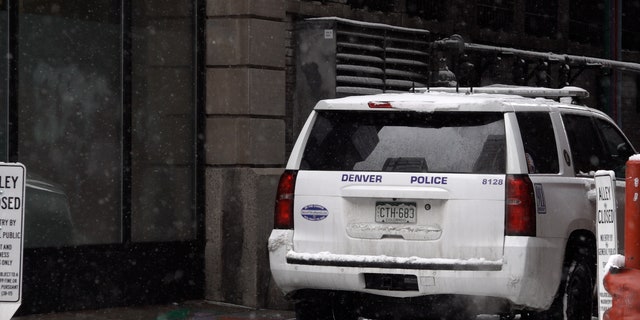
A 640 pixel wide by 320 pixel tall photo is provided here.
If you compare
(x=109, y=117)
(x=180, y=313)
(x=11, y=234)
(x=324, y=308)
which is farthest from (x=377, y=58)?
(x=11, y=234)

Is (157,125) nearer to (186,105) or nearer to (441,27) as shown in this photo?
(186,105)

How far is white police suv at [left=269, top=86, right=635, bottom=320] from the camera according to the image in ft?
32.2

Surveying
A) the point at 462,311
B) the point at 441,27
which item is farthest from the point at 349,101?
the point at 441,27

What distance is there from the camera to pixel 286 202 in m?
10.5

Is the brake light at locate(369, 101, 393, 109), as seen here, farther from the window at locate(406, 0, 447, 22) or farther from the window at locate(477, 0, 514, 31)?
the window at locate(477, 0, 514, 31)

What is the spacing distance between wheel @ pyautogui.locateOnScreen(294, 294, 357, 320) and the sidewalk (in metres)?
2.52

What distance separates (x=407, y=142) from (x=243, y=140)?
14.1ft

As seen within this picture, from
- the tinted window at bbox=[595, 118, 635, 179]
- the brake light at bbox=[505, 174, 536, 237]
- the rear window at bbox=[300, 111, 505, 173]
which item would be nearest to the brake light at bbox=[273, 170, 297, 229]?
the rear window at bbox=[300, 111, 505, 173]

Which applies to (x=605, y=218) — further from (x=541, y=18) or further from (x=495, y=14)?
(x=541, y=18)

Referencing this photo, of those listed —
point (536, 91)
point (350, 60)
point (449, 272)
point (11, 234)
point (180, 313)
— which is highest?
point (350, 60)

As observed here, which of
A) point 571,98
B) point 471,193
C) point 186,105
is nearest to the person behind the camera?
point 471,193

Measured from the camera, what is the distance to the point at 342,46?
15.2 meters

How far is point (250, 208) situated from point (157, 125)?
4.13 feet

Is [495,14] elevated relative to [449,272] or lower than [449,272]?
elevated
